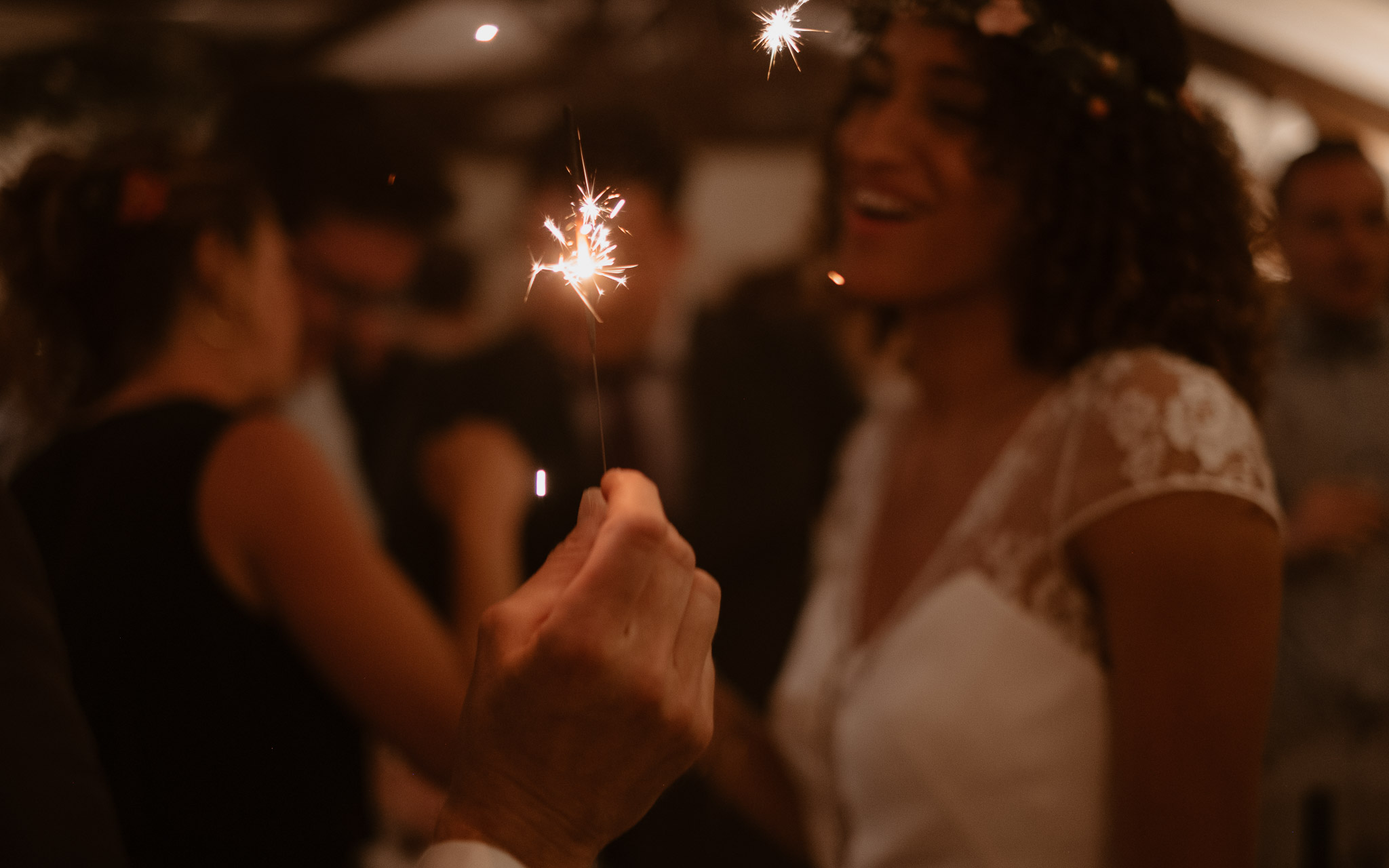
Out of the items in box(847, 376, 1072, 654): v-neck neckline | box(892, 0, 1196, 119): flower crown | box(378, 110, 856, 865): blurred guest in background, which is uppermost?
box(892, 0, 1196, 119): flower crown

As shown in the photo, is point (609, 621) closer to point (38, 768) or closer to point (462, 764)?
point (462, 764)

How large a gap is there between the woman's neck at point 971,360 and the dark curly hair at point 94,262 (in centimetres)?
96

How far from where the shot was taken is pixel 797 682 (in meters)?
1.32

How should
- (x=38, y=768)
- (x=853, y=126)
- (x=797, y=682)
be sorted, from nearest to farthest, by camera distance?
(x=38, y=768)
(x=853, y=126)
(x=797, y=682)

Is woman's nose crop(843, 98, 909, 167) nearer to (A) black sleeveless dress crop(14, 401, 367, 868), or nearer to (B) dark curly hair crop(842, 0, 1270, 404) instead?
(B) dark curly hair crop(842, 0, 1270, 404)

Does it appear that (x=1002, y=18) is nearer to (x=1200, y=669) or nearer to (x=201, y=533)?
(x=1200, y=669)

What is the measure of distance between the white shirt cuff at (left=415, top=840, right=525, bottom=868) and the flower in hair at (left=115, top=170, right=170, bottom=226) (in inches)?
33.6

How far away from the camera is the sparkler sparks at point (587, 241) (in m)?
0.65

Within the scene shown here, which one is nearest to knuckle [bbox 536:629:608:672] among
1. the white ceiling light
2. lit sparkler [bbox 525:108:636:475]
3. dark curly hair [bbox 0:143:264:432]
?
lit sparkler [bbox 525:108:636:475]

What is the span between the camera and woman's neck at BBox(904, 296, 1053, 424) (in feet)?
3.82

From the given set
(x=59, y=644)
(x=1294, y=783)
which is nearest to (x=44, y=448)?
(x=59, y=644)

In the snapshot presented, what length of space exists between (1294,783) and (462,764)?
147 cm

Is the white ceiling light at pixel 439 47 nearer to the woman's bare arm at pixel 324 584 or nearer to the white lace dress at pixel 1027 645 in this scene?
the woman's bare arm at pixel 324 584

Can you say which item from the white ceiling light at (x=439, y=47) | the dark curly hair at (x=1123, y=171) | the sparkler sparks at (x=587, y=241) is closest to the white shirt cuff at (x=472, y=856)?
the sparkler sparks at (x=587, y=241)
